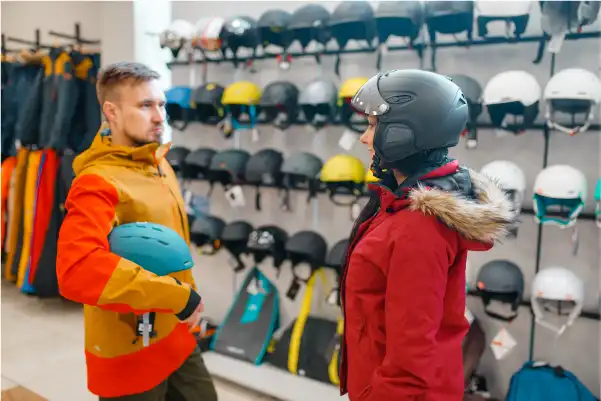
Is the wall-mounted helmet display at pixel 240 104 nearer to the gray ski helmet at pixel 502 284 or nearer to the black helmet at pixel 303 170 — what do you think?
the black helmet at pixel 303 170

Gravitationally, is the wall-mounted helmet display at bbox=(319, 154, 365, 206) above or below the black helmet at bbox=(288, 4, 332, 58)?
below

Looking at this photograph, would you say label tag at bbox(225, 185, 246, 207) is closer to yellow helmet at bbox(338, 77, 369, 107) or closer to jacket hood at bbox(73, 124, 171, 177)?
yellow helmet at bbox(338, 77, 369, 107)

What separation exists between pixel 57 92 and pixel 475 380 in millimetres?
4306

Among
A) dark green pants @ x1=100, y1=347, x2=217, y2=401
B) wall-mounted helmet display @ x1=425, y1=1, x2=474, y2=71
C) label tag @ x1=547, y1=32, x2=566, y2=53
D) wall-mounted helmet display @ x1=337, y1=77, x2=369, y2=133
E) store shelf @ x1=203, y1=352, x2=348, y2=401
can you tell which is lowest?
store shelf @ x1=203, y1=352, x2=348, y2=401

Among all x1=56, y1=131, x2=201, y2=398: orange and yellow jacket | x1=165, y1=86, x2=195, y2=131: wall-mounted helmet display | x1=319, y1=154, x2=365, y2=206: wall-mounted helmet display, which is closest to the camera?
x1=56, y1=131, x2=201, y2=398: orange and yellow jacket

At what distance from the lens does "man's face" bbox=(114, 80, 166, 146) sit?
205 centimetres

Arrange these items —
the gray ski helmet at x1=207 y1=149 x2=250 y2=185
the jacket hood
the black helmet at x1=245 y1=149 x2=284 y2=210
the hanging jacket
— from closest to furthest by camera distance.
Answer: the jacket hood, the black helmet at x1=245 y1=149 x2=284 y2=210, the gray ski helmet at x1=207 y1=149 x2=250 y2=185, the hanging jacket

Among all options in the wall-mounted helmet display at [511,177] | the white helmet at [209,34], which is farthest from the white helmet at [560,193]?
the white helmet at [209,34]

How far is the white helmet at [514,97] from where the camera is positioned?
2.85 meters

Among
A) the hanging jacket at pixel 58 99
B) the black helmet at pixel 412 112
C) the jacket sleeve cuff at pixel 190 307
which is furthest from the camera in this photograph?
the hanging jacket at pixel 58 99

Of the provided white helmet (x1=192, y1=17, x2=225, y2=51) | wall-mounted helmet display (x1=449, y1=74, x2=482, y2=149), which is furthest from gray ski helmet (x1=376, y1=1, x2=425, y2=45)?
white helmet (x1=192, y1=17, x2=225, y2=51)

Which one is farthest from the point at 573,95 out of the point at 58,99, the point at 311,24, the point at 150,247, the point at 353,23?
the point at 58,99

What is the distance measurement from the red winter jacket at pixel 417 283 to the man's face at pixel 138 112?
1.02 meters

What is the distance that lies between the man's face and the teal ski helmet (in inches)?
15.5
